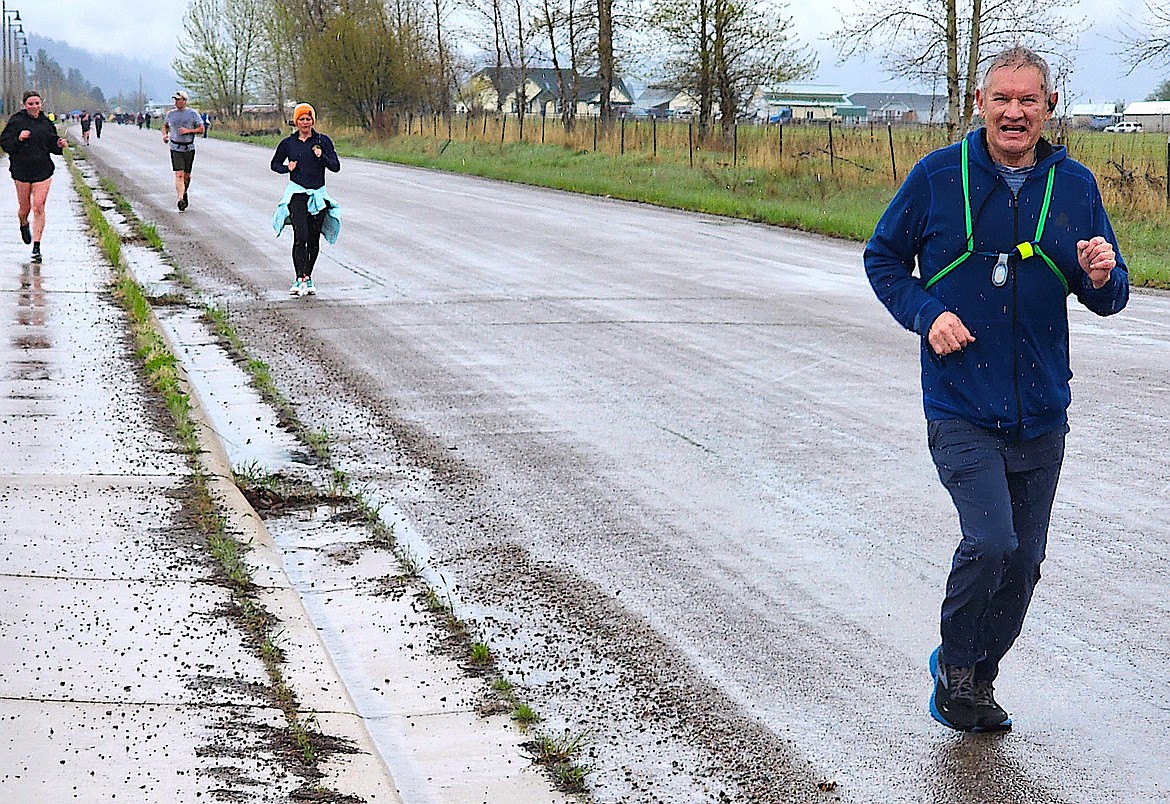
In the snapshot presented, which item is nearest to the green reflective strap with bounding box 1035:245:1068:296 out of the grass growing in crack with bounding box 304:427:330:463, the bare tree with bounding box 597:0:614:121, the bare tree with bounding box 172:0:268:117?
the grass growing in crack with bounding box 304:427:330:463

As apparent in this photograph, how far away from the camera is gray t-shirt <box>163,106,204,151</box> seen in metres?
25.6

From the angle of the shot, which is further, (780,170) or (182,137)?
(780,170)

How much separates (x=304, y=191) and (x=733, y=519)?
9021mm

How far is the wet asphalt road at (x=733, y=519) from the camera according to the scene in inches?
179

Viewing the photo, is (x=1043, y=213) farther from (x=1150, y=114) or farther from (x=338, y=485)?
(x=1150, y=114)

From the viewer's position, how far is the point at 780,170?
3138 cm

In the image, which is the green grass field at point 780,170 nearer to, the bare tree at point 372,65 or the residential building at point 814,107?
the bare tree at point 372,65

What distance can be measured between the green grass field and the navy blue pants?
13.4 metres

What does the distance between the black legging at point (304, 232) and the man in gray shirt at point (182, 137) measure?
11.1 metres

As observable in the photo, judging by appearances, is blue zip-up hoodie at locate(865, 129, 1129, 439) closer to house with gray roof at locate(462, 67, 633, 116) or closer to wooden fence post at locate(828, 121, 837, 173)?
wooden fence post at locate(828, 121, 837, 173)

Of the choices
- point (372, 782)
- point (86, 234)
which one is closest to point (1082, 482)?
point (372, 782)

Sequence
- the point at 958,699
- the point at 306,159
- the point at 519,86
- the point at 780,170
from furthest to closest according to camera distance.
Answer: the point at 519,86, the point at 780,170, the point at 306,159, the point at 958,699

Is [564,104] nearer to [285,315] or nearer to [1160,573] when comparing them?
[285,315]

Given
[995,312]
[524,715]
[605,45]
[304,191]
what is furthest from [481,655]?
[605,45]
